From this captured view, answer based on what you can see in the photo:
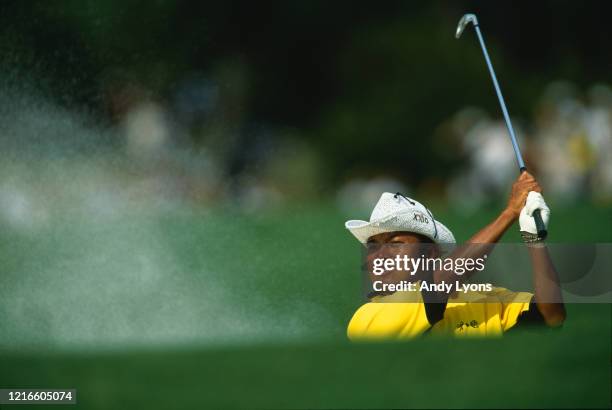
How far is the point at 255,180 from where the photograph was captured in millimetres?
18703

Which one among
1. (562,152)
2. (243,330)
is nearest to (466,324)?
(243,330)

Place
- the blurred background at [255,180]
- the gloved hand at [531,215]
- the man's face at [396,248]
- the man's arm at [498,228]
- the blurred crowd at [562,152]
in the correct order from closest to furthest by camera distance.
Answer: the gloved hand at [531,215]
the man's arm at [498,228]
the man's face at [396,248]
the blurred background at [255,180]
the blurred crowd at [562,152]

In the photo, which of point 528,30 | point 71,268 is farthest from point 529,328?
point 528,30

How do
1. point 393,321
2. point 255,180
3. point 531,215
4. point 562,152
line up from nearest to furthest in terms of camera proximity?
point 531,215, point 393,321, point 562,152, point 255,180

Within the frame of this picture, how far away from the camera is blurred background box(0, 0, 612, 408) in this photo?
457 cm

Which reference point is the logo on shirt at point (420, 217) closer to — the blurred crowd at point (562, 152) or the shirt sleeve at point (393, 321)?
the shirt sleeve at point (393, 321)

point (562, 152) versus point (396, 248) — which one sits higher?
point (562, 152)

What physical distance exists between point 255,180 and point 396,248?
14.4 metres

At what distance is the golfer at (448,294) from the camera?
415cm

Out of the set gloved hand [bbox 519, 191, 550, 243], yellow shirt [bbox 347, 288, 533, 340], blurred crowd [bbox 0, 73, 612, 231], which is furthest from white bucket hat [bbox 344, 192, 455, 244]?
blurred crowd [bbox 0, 73, 612, 231]

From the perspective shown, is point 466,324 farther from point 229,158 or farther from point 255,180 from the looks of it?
point 255,180

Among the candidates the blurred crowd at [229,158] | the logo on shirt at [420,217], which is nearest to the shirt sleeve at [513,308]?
the logo on shirt at [420,217]

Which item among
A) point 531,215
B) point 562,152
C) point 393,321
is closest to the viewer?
point 531,215

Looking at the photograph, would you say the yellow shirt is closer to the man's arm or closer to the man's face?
the man's face
